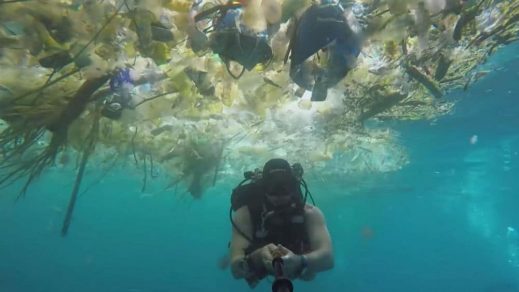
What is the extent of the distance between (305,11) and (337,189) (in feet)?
111

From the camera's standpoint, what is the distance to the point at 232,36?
13.4ft

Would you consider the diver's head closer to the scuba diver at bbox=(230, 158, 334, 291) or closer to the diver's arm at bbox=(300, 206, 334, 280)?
the scuba diver at bbox=(230, 158, 334, 291)

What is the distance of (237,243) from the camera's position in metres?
4.25

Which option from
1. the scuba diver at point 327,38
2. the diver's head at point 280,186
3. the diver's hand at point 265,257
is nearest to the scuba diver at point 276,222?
the diver's head at point 280,186

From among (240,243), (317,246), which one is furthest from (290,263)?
(240,243)

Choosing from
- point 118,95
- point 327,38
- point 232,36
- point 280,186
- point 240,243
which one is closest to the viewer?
point 327,38

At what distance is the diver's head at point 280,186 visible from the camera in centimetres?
439

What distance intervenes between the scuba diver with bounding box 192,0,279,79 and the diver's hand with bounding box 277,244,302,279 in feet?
5.96

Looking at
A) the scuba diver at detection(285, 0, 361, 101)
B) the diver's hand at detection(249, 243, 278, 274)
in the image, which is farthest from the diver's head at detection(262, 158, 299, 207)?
the scuba diver at detection(285, 0, 361, 101)

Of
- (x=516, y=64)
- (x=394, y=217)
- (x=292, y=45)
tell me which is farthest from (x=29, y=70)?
(x=394, y=217)

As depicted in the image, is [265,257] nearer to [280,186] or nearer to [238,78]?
[280,186]

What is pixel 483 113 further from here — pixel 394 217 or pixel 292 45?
pixel 394 217

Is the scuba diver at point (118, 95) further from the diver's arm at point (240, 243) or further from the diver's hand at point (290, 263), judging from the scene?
the diver's hand at point (290, 263)

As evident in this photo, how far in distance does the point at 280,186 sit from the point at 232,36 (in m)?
1.73
